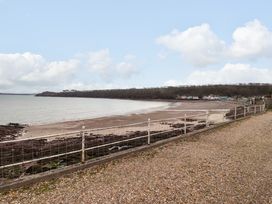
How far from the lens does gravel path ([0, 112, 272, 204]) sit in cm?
735

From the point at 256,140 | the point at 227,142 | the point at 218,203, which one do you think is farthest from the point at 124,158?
the point at 256,140

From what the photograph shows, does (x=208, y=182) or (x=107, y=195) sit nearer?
(x=107, y=195)

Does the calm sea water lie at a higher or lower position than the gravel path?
lower

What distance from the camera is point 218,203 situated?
7.11 m

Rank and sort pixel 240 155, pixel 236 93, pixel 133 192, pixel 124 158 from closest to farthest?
pixel 133 192 → pixel 124 158 → pixel 240 155 → pixel 236 93

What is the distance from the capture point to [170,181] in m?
8.60

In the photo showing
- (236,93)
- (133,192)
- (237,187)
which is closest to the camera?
(133,192)

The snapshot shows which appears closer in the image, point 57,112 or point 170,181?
point 170,181

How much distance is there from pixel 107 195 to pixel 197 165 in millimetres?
3779

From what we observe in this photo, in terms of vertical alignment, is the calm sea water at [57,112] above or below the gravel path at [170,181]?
below

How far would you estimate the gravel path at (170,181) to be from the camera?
7352 mm

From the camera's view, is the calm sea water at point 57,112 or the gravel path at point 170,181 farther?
the calm sea water at point 57,112

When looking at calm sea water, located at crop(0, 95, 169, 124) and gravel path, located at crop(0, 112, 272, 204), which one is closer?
gravel path, located at crop(0, 112, 272, 204)

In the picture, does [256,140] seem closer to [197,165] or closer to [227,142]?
[227,142]
